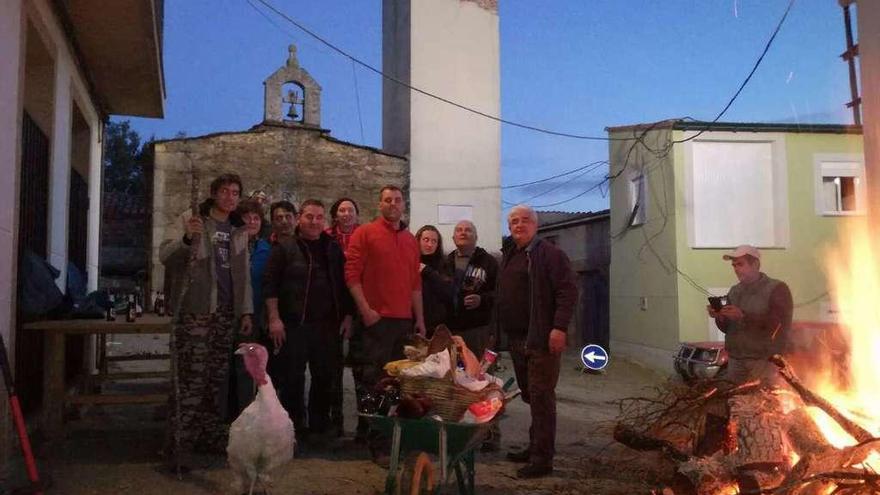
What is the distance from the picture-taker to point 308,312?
5.67m

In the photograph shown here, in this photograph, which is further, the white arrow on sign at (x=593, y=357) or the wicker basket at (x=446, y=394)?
the white arrow on sign at (x=593, y=357)

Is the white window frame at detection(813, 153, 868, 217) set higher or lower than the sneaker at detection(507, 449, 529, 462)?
higher

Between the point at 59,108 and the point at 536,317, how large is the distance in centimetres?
499

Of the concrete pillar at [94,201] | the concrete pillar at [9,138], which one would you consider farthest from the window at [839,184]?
the concrete pillar at [9,138]

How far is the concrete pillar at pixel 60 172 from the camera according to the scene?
6.79 m

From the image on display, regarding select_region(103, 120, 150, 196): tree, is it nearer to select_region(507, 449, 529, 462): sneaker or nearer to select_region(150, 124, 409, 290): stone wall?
select_region(150, 124, 409, 290): stone wall

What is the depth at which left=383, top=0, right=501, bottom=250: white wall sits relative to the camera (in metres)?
19.2

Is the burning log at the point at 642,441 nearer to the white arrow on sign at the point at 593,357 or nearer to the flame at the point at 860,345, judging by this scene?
the flame at the point at 860,345

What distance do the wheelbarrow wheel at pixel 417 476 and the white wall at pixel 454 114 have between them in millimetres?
14791

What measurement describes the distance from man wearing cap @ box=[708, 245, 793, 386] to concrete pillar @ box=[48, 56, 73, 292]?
19.5ft

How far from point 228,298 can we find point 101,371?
3647mm

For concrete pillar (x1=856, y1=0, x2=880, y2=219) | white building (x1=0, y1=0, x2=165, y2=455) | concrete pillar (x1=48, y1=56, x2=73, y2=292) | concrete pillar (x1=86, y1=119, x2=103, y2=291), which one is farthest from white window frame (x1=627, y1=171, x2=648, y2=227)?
concrete pillar (x1=48, y1=56, x2=73, y2=292)

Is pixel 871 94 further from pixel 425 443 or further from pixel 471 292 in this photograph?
pixel 425 443

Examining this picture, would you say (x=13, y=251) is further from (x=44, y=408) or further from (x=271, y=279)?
(x=271, y=279)
